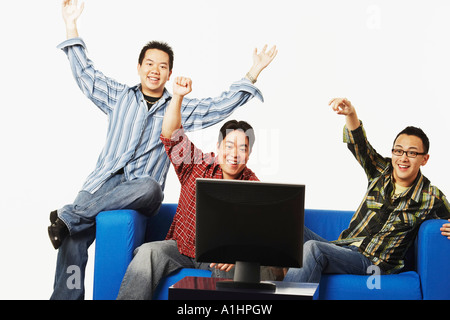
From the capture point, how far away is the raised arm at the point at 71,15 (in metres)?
4.30

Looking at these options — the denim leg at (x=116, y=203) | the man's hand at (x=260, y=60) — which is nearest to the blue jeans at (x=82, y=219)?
the denim leg at (x=116, y=203)

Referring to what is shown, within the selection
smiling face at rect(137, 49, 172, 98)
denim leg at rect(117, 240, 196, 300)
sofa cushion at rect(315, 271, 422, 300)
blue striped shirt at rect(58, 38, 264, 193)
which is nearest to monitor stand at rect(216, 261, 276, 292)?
denim leg at rect(117, 240, 196, 300)

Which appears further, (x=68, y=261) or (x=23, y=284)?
(x=23, y=284)

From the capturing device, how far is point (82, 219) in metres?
3.71

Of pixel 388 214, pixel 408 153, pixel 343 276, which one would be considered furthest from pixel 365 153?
pixel 343 276

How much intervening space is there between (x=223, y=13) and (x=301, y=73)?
2.28 ft

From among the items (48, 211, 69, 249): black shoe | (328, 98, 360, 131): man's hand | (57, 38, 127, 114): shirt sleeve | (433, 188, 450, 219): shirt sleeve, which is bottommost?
(48, 211, 69, 249): black shoe

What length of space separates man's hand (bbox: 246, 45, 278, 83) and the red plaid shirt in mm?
782

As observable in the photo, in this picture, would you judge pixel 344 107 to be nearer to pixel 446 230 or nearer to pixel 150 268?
pixel 446 230

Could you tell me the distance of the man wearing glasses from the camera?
11.7 feet

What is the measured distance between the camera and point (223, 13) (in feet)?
15.1

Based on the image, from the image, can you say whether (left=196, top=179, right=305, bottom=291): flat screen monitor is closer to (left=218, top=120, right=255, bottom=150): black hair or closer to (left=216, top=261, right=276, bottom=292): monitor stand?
(left=216, top=261, right=276, bottom=292): monitor stand
